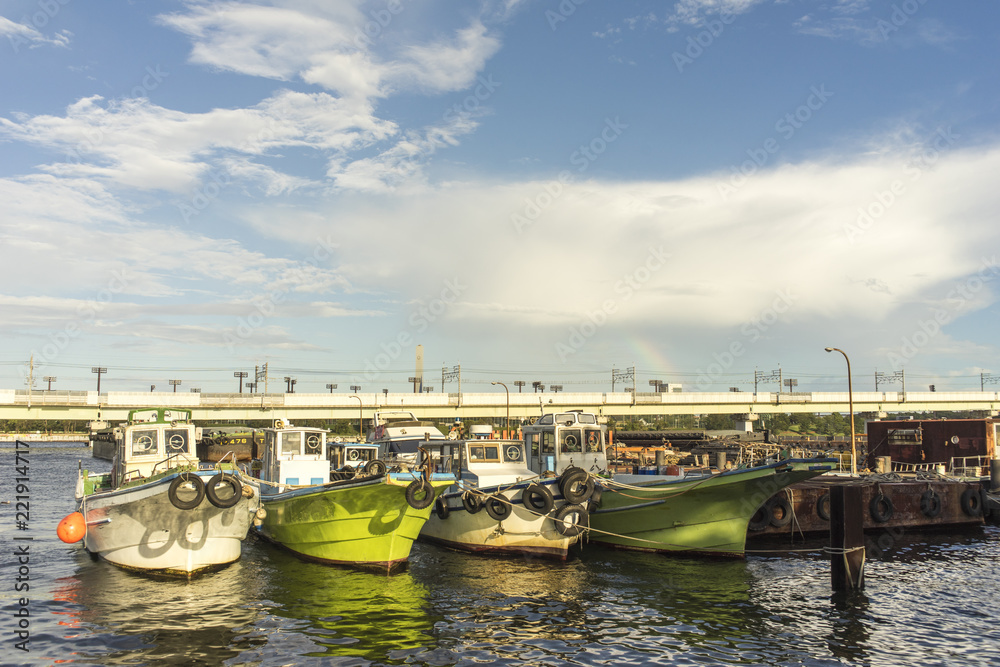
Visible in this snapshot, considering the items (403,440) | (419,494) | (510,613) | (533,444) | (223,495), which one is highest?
(533,444)

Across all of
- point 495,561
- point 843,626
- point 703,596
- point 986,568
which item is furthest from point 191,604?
point 986,568

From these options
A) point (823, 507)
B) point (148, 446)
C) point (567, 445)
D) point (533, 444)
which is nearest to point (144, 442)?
point (148, 446)

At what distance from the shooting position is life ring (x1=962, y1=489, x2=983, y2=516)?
3216 centimetres

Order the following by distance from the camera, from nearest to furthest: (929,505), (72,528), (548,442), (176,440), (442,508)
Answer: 1. (72,528)
2. (176,440)
3. (442,508)
4. (548,442)
5. (929,505)

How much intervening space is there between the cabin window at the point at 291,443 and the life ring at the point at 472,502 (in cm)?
654

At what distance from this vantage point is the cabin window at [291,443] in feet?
80.2

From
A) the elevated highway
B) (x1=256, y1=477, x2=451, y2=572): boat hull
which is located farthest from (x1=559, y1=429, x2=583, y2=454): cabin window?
the elevated highway

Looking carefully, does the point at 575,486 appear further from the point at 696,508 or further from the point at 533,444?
the point at 533,444

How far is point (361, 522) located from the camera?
65.0ft

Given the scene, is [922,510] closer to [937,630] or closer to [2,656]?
[937,630]

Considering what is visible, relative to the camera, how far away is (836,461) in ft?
63.5

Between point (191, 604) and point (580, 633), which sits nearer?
point (580, 633)

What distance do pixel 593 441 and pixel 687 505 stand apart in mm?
5689

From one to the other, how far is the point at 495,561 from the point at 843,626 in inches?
411
